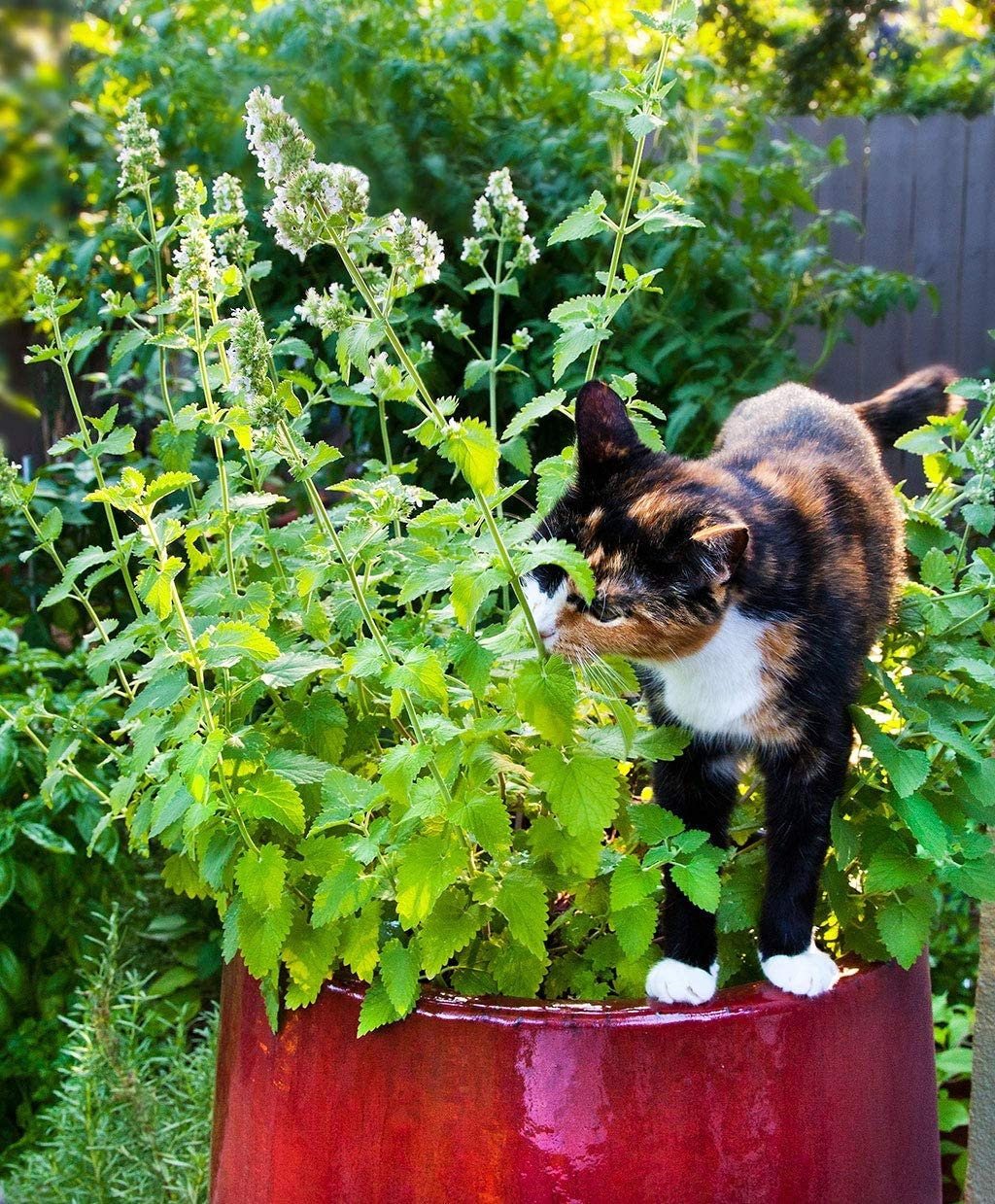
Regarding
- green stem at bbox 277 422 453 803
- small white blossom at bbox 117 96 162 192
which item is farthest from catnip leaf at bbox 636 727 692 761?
small white blossom at bbox 117 96 162 192

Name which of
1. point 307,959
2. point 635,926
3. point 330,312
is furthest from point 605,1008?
point 330,312

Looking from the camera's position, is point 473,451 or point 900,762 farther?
point 900,762

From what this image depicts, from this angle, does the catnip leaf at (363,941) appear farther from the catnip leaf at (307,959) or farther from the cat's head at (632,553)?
the cat's head at (632,553)

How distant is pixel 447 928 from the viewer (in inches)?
44.6

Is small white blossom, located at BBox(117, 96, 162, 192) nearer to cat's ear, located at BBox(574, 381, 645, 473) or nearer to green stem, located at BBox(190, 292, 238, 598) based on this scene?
green stem, located at BBox(190, 292, 238, 598)

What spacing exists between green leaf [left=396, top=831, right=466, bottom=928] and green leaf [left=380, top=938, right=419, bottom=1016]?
4cm

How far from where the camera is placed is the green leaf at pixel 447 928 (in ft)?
3.64

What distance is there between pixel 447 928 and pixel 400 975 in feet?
0.23

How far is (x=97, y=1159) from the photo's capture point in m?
1.78

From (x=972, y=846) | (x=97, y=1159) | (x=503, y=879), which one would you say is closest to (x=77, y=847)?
(x=97, y=1159)

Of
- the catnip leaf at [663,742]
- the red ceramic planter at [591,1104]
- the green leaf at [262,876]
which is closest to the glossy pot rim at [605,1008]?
the red ceramic planter at [591,1104]

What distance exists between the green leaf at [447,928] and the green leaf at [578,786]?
0.54 ft

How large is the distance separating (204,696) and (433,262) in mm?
507

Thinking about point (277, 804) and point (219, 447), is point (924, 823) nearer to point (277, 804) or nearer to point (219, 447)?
point (277, 804)
